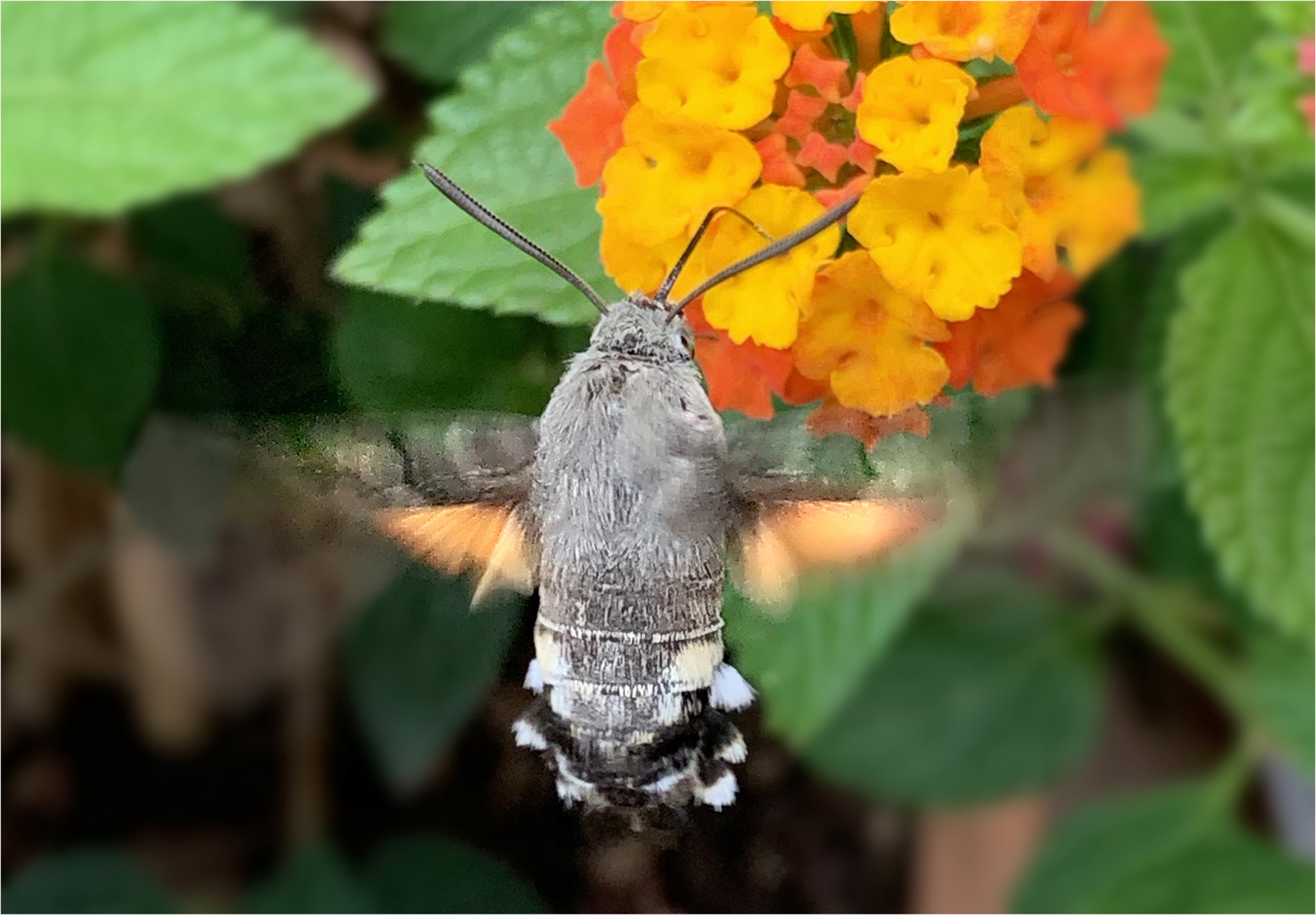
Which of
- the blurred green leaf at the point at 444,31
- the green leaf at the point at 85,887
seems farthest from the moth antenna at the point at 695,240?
the green leaf at the point at 85,887

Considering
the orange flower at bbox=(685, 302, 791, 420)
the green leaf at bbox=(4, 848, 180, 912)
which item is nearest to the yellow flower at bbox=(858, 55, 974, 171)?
the orange flower at bbox=(685, 302, 791, 420)

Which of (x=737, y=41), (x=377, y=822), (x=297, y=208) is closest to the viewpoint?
(x=737, y=41)

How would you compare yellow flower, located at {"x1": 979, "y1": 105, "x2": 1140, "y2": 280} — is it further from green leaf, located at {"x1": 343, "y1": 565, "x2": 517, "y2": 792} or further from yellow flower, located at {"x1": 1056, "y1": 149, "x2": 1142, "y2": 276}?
green leaf, located at {"x1": 343, "y1": 565, "x2": 517, "y2": 792}

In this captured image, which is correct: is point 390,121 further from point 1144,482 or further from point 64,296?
point 1144,482

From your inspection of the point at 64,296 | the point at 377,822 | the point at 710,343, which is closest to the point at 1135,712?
the point at 377,822

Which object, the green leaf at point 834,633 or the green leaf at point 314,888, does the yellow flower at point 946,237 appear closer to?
the green leaf at point 834,633

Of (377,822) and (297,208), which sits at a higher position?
(297,208)
